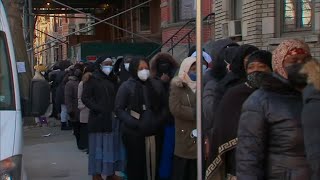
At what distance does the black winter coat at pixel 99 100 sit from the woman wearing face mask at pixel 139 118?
923mm

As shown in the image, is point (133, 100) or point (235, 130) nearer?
point (235, 130)

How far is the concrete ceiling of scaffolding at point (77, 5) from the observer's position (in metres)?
28.1

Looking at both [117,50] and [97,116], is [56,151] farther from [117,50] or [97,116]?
[117,50]

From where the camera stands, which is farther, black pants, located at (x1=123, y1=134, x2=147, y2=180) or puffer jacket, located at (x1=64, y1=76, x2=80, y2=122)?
puffer jacket, located at (x1=64, y1=76, x2=80, y2=122)

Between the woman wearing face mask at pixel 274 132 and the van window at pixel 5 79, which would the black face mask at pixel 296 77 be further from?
the van window at pixel 5 79

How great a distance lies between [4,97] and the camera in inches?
184

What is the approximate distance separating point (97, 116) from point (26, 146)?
5318mm

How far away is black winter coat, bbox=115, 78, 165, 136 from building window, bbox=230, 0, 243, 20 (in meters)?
6.04

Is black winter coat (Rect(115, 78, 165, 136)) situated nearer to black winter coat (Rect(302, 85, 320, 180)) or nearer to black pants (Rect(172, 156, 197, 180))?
black pants (Rect(172, 156, 197, 180))

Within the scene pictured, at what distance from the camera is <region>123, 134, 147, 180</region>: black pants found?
682cm

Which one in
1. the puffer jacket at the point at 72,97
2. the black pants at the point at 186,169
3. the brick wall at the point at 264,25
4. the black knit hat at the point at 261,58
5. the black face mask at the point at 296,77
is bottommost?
the black pants at the point at 186,169

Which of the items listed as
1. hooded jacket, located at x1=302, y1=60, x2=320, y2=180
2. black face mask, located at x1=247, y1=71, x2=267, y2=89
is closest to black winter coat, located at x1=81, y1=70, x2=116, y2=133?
black face mask, located at x1=247, y1=71, x2=267, y2=89

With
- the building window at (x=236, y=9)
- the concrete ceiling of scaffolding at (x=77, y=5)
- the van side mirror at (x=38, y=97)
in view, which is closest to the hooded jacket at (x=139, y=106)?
the van side mirror at (x=38, y=97)

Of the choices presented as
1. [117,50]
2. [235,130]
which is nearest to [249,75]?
[235,130]
